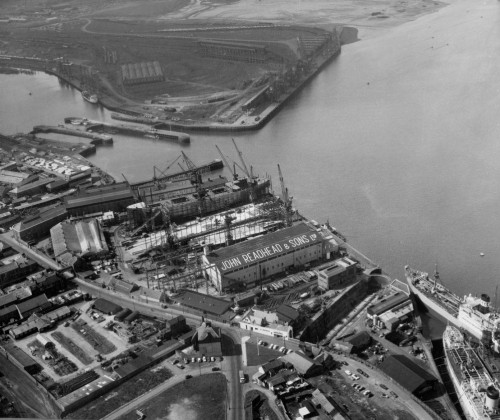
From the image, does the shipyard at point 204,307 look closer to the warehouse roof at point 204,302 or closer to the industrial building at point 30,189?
the warehouse roof at point 204,302

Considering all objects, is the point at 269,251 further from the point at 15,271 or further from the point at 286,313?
the point at 15,271

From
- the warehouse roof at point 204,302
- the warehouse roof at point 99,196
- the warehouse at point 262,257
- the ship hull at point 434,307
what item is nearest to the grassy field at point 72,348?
the warehouse roof at point 204,302

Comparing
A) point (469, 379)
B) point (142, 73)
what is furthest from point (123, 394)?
point (142, 73)

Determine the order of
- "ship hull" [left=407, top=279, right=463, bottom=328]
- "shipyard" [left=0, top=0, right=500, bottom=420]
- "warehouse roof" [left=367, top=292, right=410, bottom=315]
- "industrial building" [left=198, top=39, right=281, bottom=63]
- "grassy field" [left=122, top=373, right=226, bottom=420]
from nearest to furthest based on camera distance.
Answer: "grassy field" [left=122, top=373, right=226, bottom=420], "shipyard" [left=0, top=0, right=500, bottom=420], "ship hull" [left=407, top=279, right=463, bottom=328], "warehouse roof" [left=367, top=292, right=410, bottom=315], "industrial building" [left=198, top=39, right=281, bottom=63]

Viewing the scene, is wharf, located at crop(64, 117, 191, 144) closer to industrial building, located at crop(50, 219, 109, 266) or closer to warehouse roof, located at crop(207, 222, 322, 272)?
industrial building, located at crop(50, 219, 109, 266)

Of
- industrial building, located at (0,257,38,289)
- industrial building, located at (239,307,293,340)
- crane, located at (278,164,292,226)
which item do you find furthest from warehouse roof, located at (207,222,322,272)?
industrial building, located at (0,257,38,289)

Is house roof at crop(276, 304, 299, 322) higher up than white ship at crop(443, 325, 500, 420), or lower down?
higher up

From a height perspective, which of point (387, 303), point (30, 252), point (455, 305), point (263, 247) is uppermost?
point (263, 247)
